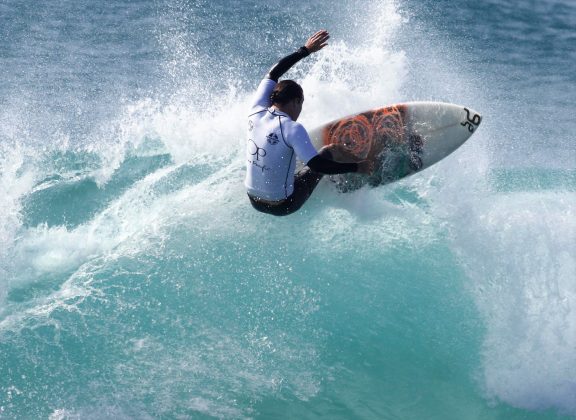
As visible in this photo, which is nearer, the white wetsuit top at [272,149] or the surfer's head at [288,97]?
the white wetsuit top at [272,149]

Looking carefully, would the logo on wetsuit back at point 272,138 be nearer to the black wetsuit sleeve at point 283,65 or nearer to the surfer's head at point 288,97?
the surfer's head at point 288,97

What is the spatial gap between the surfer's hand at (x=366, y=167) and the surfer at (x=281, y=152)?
24.7 inches

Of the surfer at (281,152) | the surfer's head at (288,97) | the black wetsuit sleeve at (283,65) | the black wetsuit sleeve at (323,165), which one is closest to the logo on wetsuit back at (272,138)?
the surfer at (281,152)

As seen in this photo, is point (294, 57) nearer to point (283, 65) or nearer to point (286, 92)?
point (283, 65)

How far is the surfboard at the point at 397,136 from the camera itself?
22.3ft

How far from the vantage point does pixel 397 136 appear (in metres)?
6.88

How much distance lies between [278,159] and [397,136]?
175 cm

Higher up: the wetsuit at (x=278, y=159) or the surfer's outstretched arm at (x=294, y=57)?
the surfer's outstretched arm at (x=294, y=57)

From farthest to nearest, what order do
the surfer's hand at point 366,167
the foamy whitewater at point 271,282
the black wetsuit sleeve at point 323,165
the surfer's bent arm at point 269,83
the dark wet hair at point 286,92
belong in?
the surfer's hand at point 366,167
the surfer's bent arm at point 269,83
the foamy whitewater at point 271,282
the dark wet hair at point 286,92
the black wetsuit sleeve at point 323,165

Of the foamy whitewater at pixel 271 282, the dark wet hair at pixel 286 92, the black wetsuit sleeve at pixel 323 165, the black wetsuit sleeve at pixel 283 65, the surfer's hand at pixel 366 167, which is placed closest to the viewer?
the black wetsuit sleeve at pixel 323 165

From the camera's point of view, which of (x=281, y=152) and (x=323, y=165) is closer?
(x=323, y=165)

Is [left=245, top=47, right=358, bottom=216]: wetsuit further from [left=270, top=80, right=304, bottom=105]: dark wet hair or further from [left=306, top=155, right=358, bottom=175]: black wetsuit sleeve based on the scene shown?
[left=270, top=80, right=304, bottom=105]: dark wet hair

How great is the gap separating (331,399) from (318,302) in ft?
3.42

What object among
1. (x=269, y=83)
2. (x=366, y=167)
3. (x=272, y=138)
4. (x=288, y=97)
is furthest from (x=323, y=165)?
(x=366, y=167)
